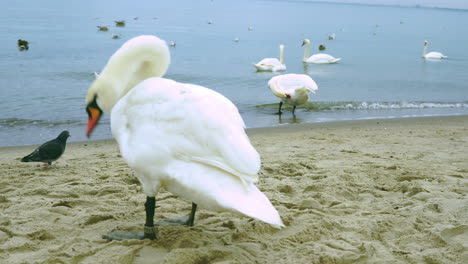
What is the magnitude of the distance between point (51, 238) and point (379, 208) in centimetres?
242

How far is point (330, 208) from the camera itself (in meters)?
4.12

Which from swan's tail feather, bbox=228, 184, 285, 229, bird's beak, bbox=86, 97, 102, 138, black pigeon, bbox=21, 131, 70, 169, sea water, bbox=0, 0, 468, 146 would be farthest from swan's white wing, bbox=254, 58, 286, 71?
swan's tail feather, bbox=228, 184, 285, 229

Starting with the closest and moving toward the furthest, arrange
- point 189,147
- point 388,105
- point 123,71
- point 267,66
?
point 189,147, point 123,71, point 388,105, point 267,66

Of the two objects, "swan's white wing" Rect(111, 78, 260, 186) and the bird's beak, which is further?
the bird's beak

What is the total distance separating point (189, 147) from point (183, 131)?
4.6 inches

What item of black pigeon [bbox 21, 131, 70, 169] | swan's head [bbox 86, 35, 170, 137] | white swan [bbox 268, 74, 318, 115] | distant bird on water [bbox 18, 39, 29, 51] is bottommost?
distant bird on water [bbox 18, 39, 29, 51]

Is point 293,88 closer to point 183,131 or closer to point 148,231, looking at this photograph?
point 148,231

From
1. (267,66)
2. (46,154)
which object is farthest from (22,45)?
(46,154)

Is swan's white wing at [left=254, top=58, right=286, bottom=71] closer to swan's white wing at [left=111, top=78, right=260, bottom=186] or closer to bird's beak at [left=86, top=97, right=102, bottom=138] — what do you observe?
bird's beak at [left=86, top=97, right=102, bottom=138]

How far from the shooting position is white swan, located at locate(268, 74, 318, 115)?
11.0 metres

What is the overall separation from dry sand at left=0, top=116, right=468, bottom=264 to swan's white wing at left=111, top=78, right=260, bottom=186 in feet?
1.89

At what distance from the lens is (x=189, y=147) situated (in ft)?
10.2

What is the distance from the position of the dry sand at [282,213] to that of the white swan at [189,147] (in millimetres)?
368

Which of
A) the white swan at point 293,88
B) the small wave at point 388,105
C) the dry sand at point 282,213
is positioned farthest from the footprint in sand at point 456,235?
A: the small wave at point 388,105
